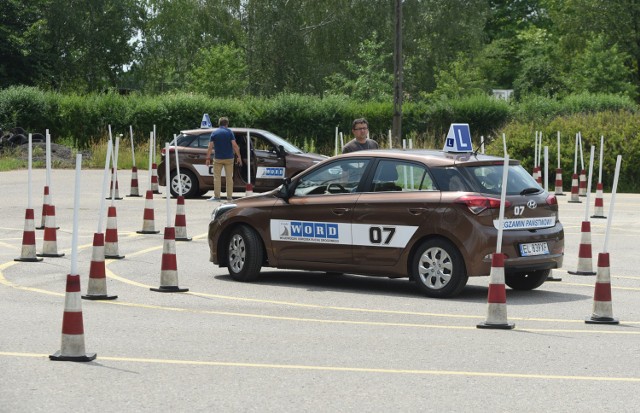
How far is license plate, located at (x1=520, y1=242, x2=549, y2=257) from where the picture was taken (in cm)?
1400

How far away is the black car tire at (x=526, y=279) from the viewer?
585 inches

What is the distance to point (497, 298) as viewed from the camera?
11734mm

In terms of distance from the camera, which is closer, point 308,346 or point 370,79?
point 308,346

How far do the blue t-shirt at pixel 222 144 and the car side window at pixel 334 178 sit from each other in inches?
535

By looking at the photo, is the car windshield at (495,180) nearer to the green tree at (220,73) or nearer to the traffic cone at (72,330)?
the traffic cone at (72,330)

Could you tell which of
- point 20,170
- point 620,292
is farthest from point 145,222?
point 20,170

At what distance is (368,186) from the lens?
582 inches

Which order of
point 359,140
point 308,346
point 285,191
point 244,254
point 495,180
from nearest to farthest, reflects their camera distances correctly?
point 308,346, point 495,180, point 285,191, point 244,254, point 359,140

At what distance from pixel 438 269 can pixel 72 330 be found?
17.1 ft

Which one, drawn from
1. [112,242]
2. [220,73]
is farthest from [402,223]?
[220,73]

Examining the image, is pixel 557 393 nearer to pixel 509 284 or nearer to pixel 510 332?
Result: pixel 510 332

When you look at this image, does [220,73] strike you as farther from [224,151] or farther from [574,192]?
[224,151]

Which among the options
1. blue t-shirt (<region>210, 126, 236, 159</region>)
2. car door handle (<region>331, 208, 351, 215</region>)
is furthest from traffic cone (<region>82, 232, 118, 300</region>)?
blue t-shirt (<region>210, 126, 236, 159</region>)

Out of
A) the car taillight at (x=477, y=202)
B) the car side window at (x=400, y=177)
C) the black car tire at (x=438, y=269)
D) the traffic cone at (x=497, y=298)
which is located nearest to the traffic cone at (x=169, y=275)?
the car side window at (x=400, y=177)
